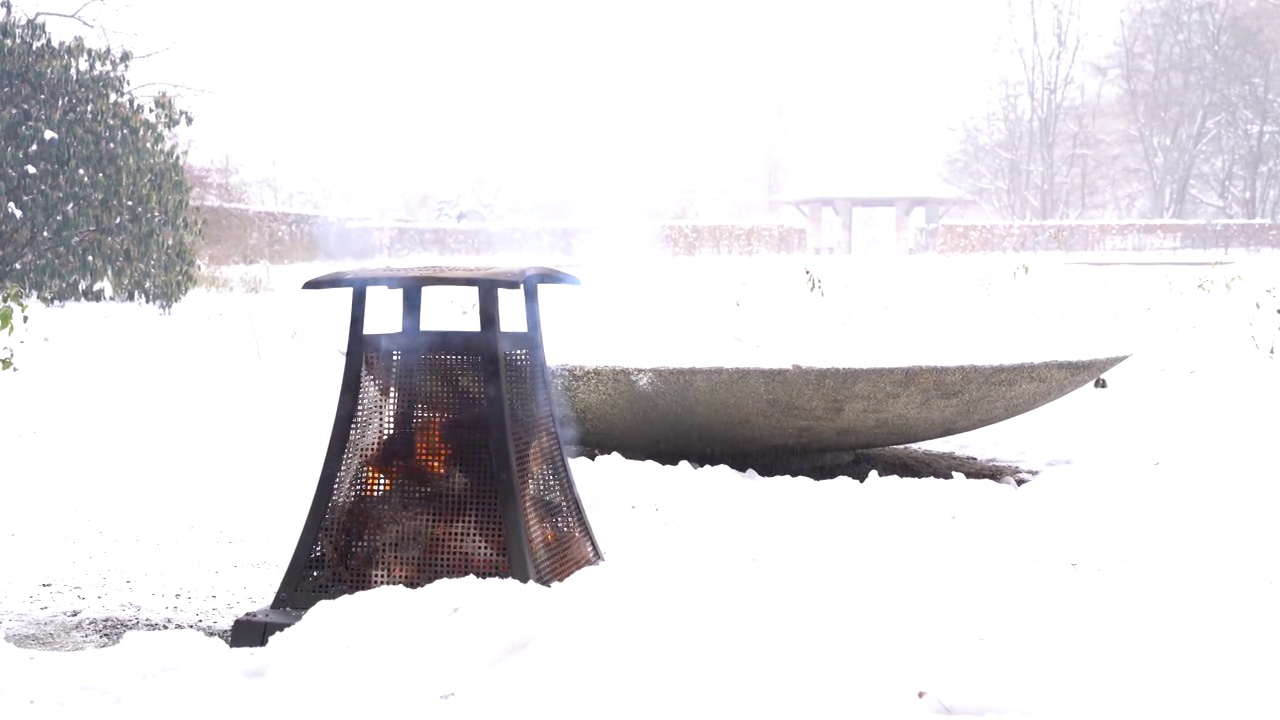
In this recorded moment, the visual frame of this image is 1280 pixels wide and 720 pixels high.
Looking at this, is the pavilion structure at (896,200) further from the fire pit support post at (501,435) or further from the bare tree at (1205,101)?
the fire pit support post at (501,435)

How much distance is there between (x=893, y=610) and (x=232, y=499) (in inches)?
112

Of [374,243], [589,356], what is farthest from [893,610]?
[374,243]

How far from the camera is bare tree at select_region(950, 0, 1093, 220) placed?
104 feet

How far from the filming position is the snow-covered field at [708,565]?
2.21 metres

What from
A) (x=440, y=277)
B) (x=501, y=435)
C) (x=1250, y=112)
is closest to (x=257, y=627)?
(x=501, y=435)

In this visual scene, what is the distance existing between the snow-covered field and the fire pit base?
9cm

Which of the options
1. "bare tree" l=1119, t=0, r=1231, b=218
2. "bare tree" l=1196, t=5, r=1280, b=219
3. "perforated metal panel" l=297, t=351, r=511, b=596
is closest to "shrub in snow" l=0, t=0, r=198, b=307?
"perforated metal panel" l=297, t=351, r=511, b=596

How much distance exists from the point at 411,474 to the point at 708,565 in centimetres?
98

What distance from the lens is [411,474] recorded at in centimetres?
275

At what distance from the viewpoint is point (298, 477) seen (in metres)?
4.78

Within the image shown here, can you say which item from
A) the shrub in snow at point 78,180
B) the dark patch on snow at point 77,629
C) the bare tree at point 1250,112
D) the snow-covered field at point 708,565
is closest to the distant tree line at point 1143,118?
the bare tree at point 1250,112

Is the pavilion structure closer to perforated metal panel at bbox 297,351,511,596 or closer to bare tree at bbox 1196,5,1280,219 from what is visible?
bare tree at bbox 1196,5,1280,219

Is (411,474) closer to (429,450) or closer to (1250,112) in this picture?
(429,450)

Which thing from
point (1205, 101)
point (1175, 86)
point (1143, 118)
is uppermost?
point (1175, 86)
